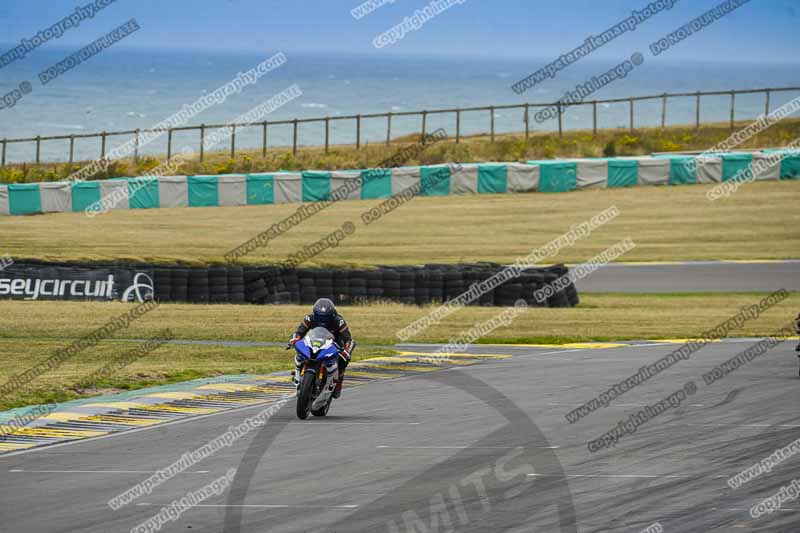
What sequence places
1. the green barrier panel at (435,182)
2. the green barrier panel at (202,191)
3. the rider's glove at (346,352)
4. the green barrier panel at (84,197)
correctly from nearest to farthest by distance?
the rider's glove at (346,352) → the green barrier panel at (84,197) → the green barrier panel at (202,191) → the green barrier panel at (435,182)

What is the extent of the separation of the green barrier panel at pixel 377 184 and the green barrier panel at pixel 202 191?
588cm

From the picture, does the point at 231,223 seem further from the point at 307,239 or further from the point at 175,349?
the point at 175,349

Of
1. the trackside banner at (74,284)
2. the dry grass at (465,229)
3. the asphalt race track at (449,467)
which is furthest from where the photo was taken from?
the dry grass at (465,229)

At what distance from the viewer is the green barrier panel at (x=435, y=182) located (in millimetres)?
48156

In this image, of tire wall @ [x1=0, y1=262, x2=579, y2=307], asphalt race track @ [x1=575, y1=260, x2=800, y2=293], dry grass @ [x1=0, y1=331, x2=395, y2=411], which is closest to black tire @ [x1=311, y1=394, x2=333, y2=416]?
dry grass @ [x1=0, y1=331, x2=395, y2=411]

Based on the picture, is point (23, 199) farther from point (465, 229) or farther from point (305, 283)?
point (305, 283)

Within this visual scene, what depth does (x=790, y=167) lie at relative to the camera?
169ft

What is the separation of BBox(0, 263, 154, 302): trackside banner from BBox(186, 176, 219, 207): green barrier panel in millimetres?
17273

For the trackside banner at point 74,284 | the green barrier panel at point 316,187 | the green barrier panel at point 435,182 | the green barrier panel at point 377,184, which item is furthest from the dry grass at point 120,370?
the green barrier panel at point 435,182

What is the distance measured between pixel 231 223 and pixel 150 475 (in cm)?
3154

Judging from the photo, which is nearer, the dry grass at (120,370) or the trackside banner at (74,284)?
the dry grass at (120,370)

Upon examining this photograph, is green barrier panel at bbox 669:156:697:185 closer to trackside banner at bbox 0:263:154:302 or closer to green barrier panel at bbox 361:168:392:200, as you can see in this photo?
green barrier panel at bbox 361:168:392:200

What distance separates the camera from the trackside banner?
28750 mm

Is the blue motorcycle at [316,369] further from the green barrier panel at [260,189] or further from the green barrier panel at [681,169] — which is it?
the green barrier panel at [681,169]
